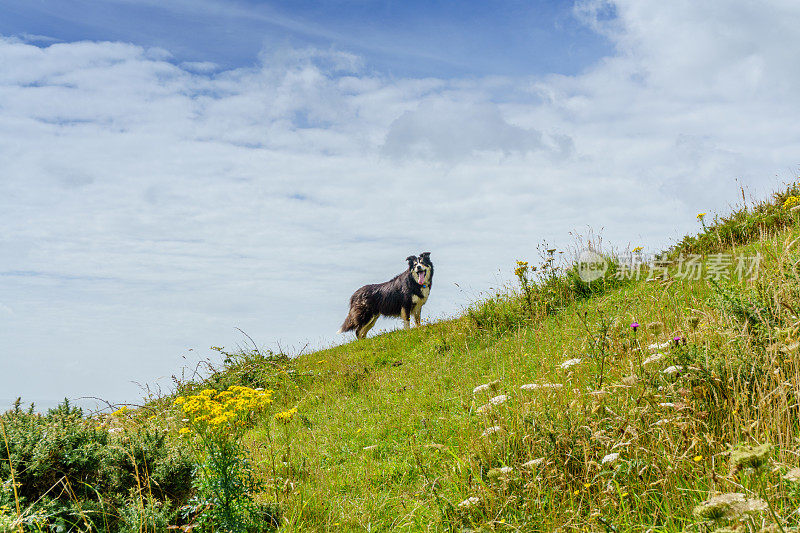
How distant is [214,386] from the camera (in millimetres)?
10328

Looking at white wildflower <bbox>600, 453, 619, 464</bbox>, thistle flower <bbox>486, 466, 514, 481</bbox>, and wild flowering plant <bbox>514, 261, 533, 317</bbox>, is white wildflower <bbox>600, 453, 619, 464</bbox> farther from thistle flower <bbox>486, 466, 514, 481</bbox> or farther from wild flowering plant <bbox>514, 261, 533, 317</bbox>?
wild flowering plant <bbox>514, 261, 533, 317</bbox>

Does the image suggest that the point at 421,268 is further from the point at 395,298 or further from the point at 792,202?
the point at 792,202

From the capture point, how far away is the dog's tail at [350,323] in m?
15.9

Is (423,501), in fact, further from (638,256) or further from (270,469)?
(638,256)

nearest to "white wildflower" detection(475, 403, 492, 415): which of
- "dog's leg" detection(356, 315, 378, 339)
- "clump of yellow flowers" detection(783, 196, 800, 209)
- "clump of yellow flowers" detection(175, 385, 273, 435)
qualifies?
"clump of yellow flowers" detection(175, 385, 273, 435)

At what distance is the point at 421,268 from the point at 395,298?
141cm

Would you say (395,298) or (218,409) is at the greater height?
(395,298)

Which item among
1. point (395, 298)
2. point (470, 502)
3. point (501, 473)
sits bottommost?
point (470, 502)

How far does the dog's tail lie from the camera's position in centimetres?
1593

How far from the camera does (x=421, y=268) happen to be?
1387cm

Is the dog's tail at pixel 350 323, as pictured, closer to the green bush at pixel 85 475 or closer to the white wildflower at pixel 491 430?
the green bush at pixel 85 475

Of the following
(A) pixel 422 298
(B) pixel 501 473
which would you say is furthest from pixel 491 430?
(A) pixel 422 298

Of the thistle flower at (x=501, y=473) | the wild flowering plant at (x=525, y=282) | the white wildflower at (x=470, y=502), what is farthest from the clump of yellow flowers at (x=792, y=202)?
the white wildflower at (x=470, y=502)

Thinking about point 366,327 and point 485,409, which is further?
point 366,327
